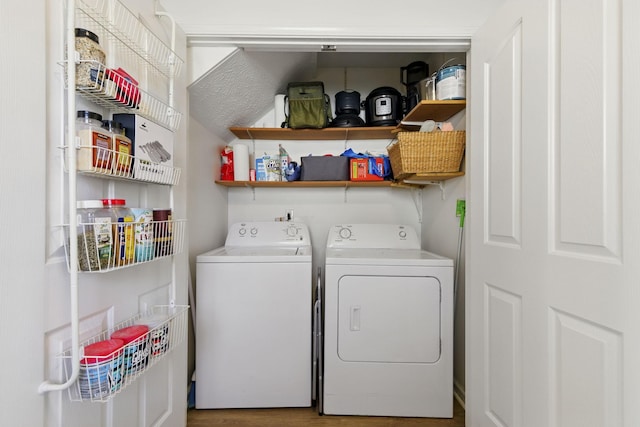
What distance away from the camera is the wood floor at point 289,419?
5.35ft

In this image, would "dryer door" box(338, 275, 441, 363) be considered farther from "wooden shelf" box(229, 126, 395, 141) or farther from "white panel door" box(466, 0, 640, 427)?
"wooden shelf" box(229, 126, 395, 141)

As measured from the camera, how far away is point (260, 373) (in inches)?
67.2

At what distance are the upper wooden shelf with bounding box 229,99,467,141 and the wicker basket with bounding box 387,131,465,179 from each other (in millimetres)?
189

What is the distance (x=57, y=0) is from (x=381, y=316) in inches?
73.0

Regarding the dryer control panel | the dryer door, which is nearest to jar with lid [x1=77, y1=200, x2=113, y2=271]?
the dryer door

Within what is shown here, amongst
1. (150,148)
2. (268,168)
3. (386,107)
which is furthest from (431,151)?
(150,148)

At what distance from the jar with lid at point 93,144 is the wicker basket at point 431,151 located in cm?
146

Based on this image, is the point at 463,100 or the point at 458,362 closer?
the point at 463,100

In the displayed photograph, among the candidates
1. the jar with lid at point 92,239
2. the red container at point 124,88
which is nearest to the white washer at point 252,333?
the jar with lid at point 92,239

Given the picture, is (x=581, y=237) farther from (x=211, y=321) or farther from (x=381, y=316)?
(x=211, y=321)

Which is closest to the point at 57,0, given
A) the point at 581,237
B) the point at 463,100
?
the point at 581,237

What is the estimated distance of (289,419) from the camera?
1.66 meters

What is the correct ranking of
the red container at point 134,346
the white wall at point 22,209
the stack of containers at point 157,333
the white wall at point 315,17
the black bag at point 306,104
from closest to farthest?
the white wall at point 22,209 < the red container at point 134,346 < the stack of containers at point 157,333 < the white wall at point 315,17 < the black bag at point 306,104

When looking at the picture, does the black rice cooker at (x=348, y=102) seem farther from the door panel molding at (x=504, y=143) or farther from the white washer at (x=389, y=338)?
the white washer at (x=389, y=338)
